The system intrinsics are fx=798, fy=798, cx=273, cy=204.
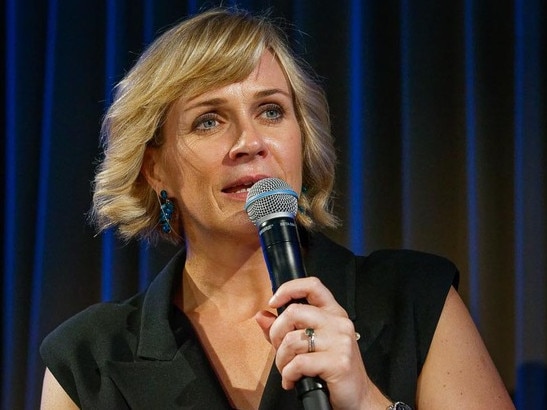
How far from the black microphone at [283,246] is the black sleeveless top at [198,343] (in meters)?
0.42

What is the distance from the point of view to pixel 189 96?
4.99 ft

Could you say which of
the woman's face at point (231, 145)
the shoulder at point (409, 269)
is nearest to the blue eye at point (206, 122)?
the woman's face at point (231, 145)

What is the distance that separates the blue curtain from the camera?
178 centimetres

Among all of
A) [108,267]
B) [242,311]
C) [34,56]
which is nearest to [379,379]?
[242,311]

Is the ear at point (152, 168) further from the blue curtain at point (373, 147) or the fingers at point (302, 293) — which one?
the fingers at point (302, 293)

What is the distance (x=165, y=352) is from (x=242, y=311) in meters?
0.18

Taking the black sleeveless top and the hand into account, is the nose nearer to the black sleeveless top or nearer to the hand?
the black sleeveless top

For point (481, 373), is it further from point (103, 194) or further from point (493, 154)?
point (103, 194)

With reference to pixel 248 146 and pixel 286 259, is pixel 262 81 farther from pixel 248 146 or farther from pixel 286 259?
pixel 286 259

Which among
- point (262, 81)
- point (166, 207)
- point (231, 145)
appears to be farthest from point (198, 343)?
point (262, 81)

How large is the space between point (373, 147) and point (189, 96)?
0.57 m

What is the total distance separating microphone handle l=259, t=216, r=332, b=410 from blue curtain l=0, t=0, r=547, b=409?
35.4 inches

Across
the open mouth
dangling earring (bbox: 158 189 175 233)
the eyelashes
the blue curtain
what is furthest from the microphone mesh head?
the blue curtain

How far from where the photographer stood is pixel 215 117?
150 centimetres
